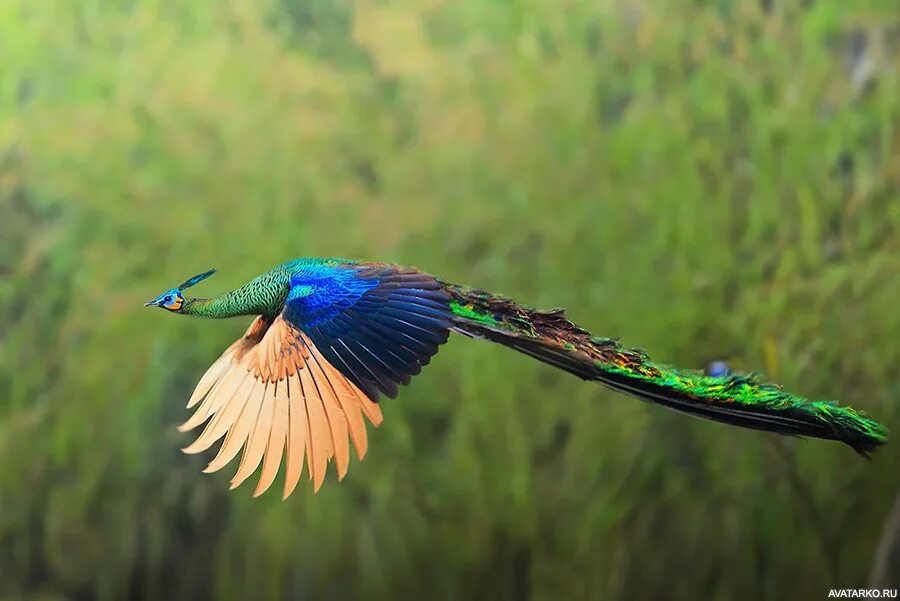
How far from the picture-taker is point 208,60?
6.20 ft

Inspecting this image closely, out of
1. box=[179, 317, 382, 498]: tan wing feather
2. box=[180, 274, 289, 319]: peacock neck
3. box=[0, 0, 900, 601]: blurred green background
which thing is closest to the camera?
box=[179, 317, 382, 498]: tan wing feather

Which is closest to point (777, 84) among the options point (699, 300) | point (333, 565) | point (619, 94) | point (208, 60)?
point (619, 94)

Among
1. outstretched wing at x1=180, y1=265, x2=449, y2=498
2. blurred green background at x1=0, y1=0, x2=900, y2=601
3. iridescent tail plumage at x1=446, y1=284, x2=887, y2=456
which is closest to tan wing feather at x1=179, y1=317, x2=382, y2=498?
outstretched wing at x1=180, y1=265, x2=449, y2=498

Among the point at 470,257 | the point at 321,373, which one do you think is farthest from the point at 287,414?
the point at 470,257

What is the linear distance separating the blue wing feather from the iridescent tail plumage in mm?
43

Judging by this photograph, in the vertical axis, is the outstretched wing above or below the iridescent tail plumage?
below

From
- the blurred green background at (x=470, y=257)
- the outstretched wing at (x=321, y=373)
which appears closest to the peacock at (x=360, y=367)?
the outstretched wing at (x=321, y=373)

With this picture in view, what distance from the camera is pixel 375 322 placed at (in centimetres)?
96

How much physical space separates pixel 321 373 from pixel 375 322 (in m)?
0.08

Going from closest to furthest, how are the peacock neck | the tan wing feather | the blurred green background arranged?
the tan wing feather, the peacock neck, the blurred green background

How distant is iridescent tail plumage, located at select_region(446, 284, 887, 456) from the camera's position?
97 centimetres

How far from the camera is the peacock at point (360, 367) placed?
920mm

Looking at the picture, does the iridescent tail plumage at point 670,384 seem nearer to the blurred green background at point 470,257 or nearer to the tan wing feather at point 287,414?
the tan wing feather at point 287,414

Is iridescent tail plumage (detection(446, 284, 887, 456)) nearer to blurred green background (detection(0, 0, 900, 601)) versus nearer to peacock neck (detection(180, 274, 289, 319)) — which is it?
peacock neck (detection(180, 274, 289, 319))
